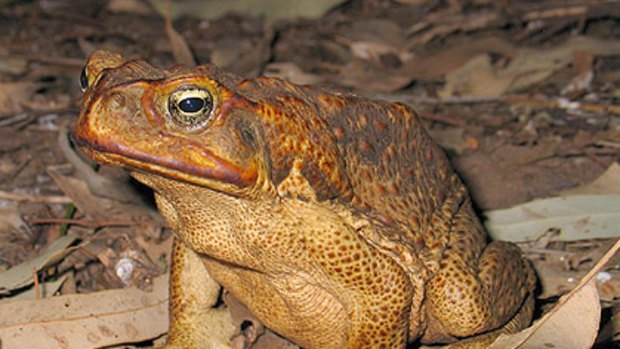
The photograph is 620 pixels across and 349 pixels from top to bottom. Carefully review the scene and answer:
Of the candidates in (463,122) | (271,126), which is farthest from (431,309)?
(463,122)

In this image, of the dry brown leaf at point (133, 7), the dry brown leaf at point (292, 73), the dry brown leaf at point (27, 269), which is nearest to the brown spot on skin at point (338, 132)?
the dry brown leaf at point (27, 269)

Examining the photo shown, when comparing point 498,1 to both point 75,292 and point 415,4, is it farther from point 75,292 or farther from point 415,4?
point 75,292

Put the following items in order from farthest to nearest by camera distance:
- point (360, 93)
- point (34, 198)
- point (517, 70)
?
point (517, 70), point (360, 93), point (34, 198)

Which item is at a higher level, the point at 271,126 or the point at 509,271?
the point at 271,126

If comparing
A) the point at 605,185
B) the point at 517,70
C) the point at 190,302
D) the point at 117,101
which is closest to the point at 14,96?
the point at 190,302

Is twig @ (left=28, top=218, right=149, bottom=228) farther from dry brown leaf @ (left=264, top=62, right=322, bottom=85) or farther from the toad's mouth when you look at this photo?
dry brown leaf @ (left=264, top=62, right=322, bottom=85)

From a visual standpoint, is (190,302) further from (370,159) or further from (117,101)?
(117,101)
